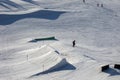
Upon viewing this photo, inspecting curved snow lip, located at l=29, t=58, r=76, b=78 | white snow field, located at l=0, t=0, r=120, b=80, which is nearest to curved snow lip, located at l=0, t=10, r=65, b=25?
white snow field, located at l=0, t=0, r=120, b=80

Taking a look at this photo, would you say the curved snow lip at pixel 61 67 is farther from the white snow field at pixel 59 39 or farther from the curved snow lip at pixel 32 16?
the curved snow lip at pixel 32 16

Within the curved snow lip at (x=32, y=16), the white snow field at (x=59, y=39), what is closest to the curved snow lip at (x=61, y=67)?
the white snow field at (x=59, y=39)

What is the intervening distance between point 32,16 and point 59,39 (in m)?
11.4

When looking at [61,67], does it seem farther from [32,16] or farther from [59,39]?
[32,16]

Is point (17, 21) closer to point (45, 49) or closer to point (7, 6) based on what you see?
point (7, 6)

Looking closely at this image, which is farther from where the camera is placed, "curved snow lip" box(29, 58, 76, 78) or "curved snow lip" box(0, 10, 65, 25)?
"curved snow lip" box(0, 10, 65, 25)

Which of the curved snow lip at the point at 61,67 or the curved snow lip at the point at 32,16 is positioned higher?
the curved snow lip at the point at 32,16

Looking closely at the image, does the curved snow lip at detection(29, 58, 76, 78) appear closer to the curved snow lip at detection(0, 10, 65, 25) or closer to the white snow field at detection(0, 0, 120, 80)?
the white snow field at detection(0, 0, 120, 80)

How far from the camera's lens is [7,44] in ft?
116

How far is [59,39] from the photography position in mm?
37125

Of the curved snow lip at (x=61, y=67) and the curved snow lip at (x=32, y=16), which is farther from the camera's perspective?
the curved snow lip at (x=32, y=16)

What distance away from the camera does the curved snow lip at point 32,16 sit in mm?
44906

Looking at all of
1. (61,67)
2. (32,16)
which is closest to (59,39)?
(32,16)

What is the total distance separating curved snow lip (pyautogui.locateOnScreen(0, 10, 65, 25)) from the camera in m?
44.9
